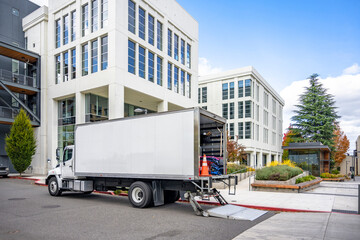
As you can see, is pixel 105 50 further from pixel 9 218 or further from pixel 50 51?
pixel 9 218

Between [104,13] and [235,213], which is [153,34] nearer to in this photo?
[104,13]

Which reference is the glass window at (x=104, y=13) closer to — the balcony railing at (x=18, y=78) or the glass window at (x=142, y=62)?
the glass window at (x=142, y=62)

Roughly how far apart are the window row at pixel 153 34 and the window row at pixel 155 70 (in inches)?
49.6

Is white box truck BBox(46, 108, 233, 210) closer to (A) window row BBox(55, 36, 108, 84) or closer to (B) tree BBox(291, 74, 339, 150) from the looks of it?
(A) window row BBox(55, 36, 108, 84)

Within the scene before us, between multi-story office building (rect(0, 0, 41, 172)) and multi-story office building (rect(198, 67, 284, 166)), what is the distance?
3092 cm

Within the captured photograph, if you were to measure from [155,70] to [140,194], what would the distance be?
20367 millimetres

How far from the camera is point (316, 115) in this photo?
49719mm

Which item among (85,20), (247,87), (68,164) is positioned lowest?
(68,164)

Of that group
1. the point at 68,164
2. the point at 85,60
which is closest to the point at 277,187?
the point at 68,164

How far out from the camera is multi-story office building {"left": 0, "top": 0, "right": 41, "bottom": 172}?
31078 mm

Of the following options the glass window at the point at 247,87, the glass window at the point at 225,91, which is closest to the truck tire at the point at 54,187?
the glass window at the point at 247,87

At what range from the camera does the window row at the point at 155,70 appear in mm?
27312

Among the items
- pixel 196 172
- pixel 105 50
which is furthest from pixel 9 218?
pixel 105 50

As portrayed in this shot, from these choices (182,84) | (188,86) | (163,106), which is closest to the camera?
(163,106)
